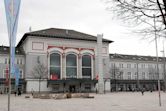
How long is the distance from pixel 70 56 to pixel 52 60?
5.43 m

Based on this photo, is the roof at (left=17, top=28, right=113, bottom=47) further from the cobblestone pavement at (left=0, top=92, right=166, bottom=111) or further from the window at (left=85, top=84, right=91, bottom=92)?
the cobblestone pavement at (left=0, top=92, right=166, bottom=111)

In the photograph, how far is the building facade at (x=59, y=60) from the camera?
7176 centimetres

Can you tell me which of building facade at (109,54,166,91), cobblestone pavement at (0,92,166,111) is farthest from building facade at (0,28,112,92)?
cobblestone pavement at (0,92,166,111)

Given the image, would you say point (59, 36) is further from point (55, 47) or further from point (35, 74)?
point (35, 74)

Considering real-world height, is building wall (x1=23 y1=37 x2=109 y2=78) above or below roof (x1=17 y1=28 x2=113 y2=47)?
below

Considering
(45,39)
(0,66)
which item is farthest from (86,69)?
(0,66)

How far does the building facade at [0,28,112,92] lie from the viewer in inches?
2825

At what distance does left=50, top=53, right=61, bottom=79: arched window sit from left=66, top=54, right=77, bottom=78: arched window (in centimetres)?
260

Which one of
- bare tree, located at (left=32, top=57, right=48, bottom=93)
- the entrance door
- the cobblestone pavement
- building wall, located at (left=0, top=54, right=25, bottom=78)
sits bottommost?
the entrance door

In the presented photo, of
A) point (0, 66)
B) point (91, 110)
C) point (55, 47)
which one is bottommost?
point (91, 110)

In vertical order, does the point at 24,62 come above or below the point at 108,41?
below

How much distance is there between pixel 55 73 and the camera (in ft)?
243

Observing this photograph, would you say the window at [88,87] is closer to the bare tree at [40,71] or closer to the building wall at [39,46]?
the building wall at [39,46]

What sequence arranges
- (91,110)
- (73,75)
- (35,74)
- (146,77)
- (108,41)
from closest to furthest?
(91,110), (35,74), (73,75), (108,41), (146,77)
